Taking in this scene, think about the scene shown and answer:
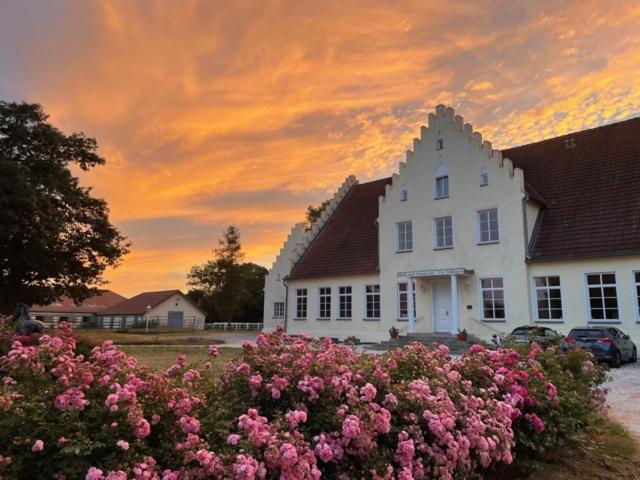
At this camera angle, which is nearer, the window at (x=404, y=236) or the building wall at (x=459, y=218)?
the building wall at (x=459, y=218)

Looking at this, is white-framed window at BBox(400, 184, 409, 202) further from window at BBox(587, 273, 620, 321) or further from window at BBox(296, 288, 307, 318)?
window at BBox(587, 273, 620, 321)

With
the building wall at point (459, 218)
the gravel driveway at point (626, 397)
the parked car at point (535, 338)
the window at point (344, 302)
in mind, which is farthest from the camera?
the window at point (344, 302)

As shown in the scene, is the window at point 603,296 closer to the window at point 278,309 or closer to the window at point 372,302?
the window at point 372,302

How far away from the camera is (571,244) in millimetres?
21094

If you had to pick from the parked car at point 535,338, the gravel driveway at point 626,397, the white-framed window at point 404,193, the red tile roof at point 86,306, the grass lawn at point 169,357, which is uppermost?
the white-framed window at point 404,193

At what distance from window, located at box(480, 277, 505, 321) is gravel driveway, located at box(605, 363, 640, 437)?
284 inches

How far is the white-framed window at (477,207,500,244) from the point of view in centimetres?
2355

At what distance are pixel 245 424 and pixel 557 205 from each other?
24.0 m

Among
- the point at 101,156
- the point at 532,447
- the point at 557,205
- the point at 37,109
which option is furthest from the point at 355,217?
the point at 532,447

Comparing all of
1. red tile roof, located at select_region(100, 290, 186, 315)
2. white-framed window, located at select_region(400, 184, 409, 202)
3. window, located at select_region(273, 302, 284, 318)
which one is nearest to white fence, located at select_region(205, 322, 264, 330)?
red tile roof, located at select_region(100, 290, 186, 315)

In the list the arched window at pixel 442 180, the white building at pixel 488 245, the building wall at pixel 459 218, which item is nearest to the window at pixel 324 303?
the white building at pixel 488 245

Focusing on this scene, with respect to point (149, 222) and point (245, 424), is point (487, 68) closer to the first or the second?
point (245, 424)

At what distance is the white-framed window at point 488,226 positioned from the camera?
77.3 feet

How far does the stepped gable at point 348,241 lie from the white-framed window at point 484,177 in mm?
7653
